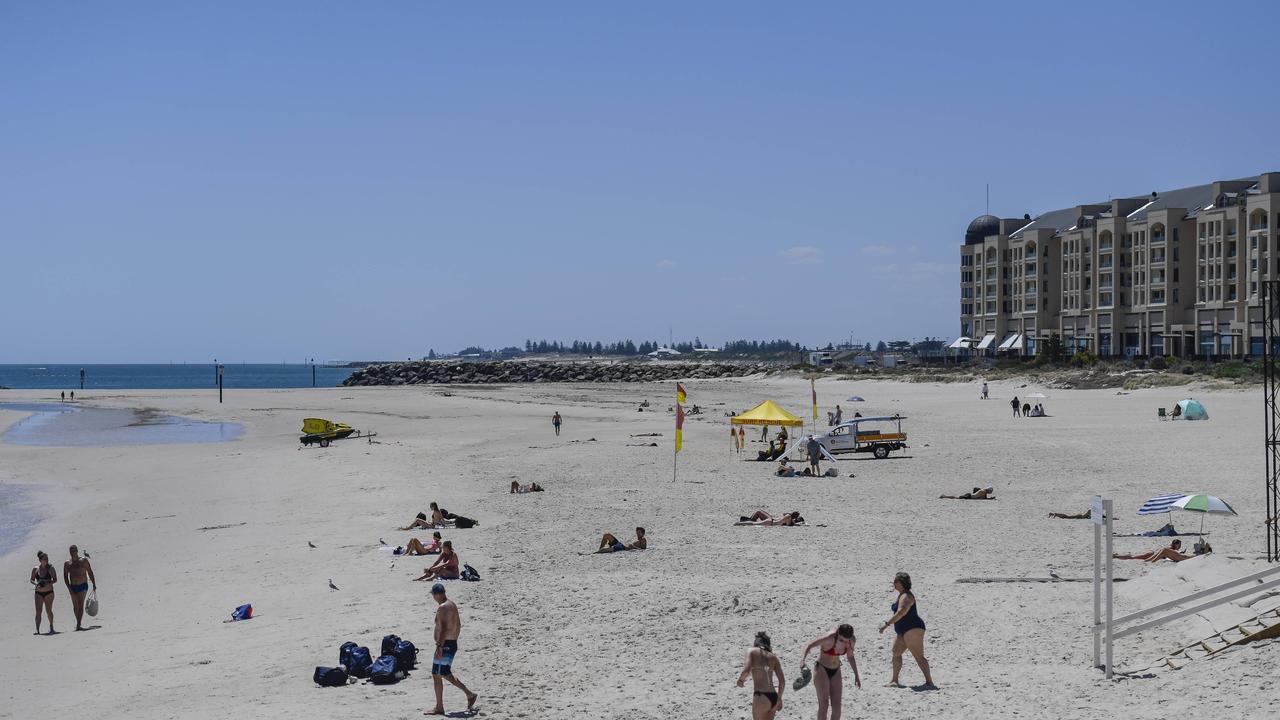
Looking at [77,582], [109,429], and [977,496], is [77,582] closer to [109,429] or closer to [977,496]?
[977,496]

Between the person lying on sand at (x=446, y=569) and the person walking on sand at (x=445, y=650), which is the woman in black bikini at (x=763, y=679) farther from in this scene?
the person lying on sand at (x=446, y=569)

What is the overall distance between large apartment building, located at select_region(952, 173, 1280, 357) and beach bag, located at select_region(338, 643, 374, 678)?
70694 millimetres

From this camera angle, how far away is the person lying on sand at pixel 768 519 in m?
21.1

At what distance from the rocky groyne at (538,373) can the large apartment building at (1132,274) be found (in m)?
25.0

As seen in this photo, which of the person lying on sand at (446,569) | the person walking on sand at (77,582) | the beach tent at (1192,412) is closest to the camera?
the person walking on sand at (77,582)

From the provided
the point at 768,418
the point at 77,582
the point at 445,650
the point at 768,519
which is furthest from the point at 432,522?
the point at 768,418

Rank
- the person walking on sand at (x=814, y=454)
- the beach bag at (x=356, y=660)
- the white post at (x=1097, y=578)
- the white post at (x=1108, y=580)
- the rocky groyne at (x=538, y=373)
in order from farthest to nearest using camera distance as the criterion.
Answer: the rocky groyne at (x=538, y=373)
the person walking on sand at (x=814, y=454)
the beach bag at (x=356, y=660)
the white post at (x=1097, y=578)
the white post at (x=1108, y=580)

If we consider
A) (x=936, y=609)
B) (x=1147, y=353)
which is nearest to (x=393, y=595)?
(x=936, y=609)

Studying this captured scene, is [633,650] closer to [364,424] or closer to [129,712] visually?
[129,712]

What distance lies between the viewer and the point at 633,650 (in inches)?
517

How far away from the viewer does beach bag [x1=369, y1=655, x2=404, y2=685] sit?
12141mm

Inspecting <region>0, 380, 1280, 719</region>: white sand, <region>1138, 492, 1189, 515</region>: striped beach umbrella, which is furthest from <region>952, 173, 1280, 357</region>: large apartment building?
<region>1138, 492, 1189, 515</region>: striped beach umbrella

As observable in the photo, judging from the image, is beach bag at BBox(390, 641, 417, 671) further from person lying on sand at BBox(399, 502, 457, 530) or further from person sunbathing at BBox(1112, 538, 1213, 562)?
person sunbathing at BBox(1112, 538, 1213, 562)

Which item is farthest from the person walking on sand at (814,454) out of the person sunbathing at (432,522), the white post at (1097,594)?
the white post at (1097,594)
